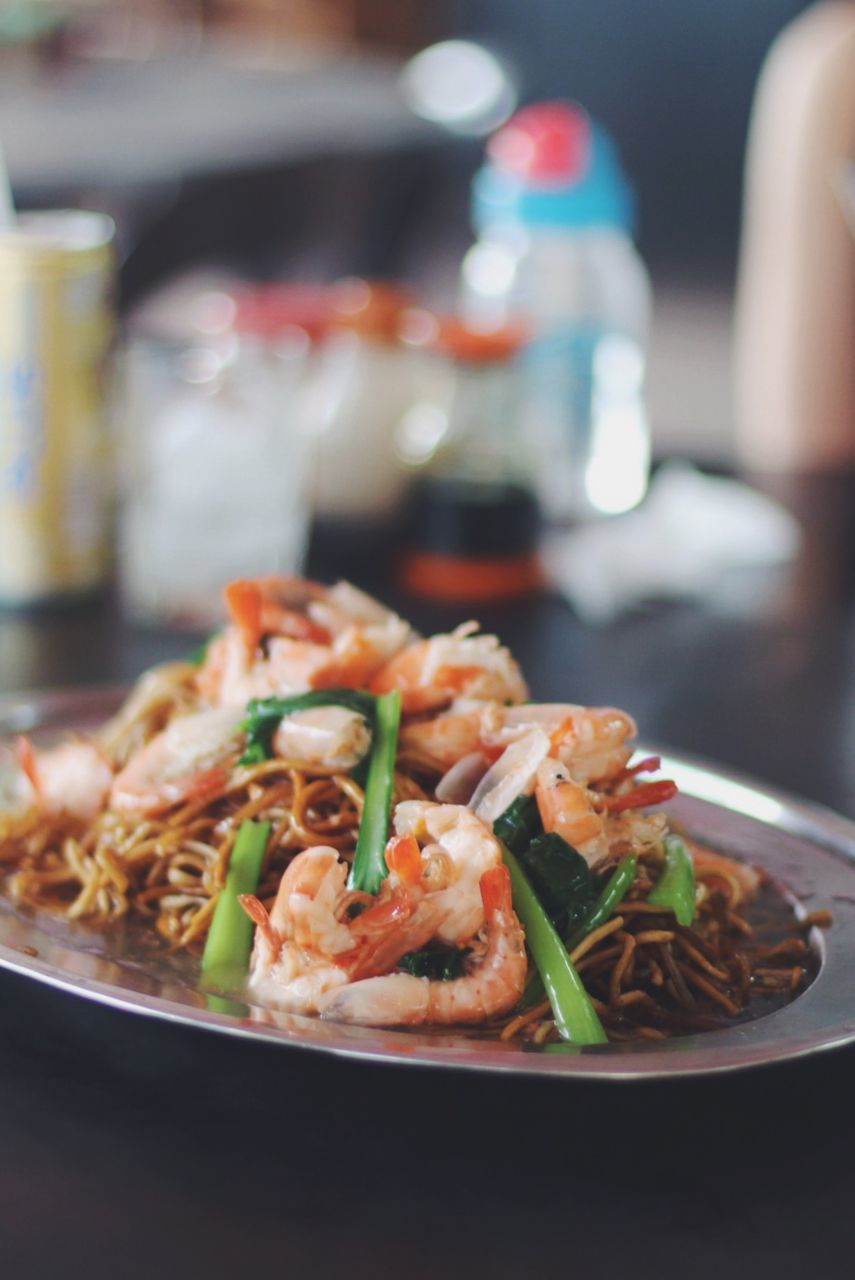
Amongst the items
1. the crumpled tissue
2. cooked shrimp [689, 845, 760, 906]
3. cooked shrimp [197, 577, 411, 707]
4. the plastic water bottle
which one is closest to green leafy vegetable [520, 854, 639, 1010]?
cooked shrimp [689, 845, 760, 906]

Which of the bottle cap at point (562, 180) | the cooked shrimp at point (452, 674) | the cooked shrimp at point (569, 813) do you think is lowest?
the cooked shrimp at point (569, 813)

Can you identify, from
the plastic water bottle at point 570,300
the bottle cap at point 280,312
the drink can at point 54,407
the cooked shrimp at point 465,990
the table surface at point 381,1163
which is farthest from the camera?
the plastic water bottle at point 570,300

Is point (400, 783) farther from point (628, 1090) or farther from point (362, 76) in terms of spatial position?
point (362, 76)

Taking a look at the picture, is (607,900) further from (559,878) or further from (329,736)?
(329,736)

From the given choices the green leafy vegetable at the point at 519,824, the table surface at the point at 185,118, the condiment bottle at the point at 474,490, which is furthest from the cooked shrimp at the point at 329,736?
the table surface at the point at 185,118

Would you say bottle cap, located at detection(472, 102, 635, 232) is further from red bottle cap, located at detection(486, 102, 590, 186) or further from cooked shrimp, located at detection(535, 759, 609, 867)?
cooked shrimp, located at detection(535, 759, 609, 867)

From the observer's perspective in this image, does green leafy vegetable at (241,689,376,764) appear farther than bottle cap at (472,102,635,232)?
No

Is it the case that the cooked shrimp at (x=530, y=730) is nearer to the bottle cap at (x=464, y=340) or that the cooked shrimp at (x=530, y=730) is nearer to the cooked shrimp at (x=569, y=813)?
the cooked shrimp at (x=569, y=813)
